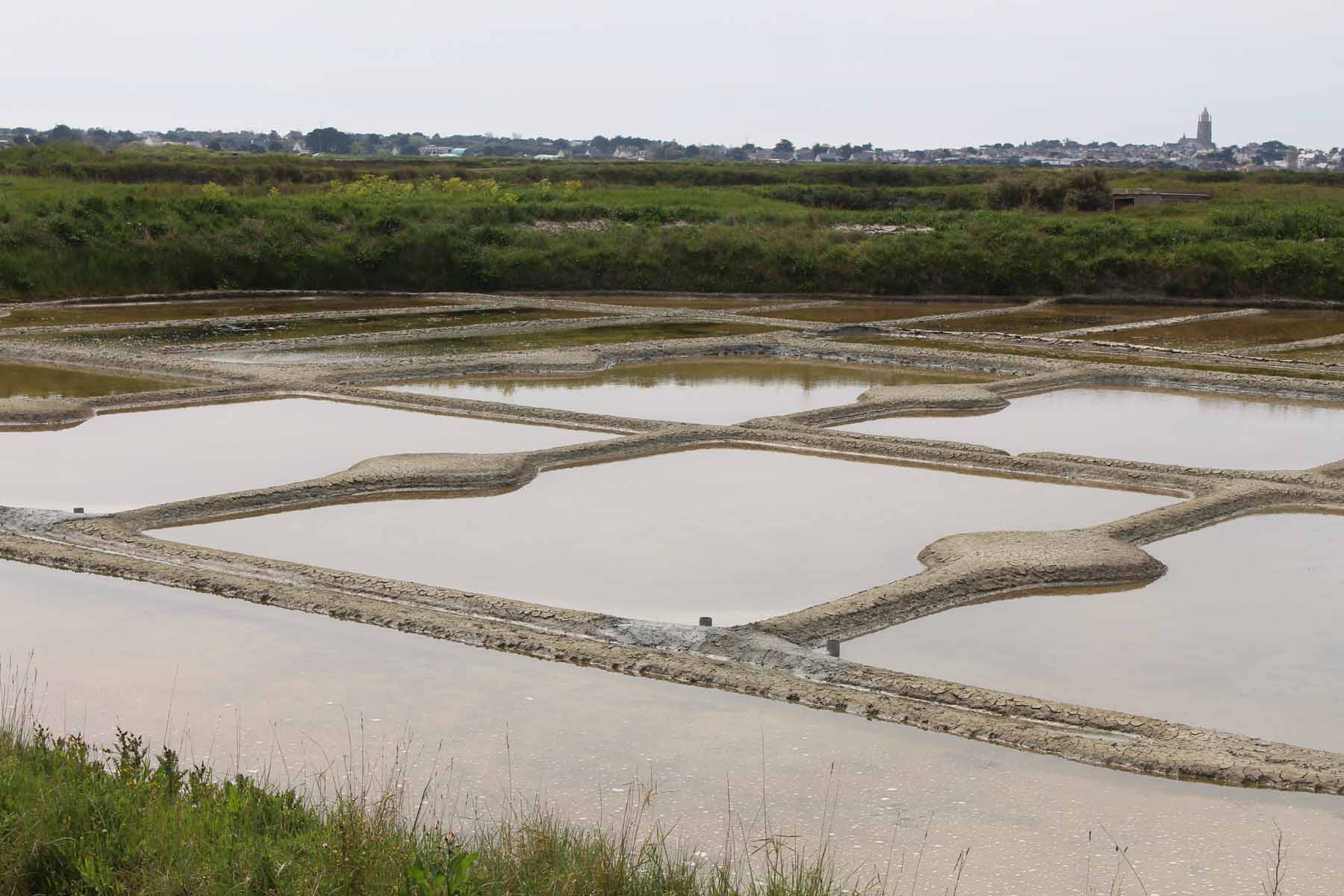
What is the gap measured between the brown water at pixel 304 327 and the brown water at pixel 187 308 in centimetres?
75

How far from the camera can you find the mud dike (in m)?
3.82

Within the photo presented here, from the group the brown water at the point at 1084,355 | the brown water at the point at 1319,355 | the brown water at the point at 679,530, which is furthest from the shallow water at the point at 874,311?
the brown water at the point at 679,530

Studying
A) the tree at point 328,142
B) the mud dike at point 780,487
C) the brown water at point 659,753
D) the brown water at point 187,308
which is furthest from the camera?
the tree at point 328,142

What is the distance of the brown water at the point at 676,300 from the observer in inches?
605

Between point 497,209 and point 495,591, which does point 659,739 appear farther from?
point 497,209

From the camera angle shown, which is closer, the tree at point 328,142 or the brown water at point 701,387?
the brown water at point 701,387

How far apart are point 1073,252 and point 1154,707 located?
14059 millimetres

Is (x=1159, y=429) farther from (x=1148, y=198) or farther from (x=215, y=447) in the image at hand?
(x=1148, y=198)

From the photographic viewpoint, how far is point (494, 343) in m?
11.9

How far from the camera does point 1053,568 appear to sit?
16.6 ft

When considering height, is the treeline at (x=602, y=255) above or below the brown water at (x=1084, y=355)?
above

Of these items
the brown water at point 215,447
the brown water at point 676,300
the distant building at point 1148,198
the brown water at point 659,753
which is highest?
the distant building at point 1148,198

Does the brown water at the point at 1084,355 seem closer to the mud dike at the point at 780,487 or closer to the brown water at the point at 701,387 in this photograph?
the mud dike at the point at 780,487

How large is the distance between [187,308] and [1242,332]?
9.92 m
